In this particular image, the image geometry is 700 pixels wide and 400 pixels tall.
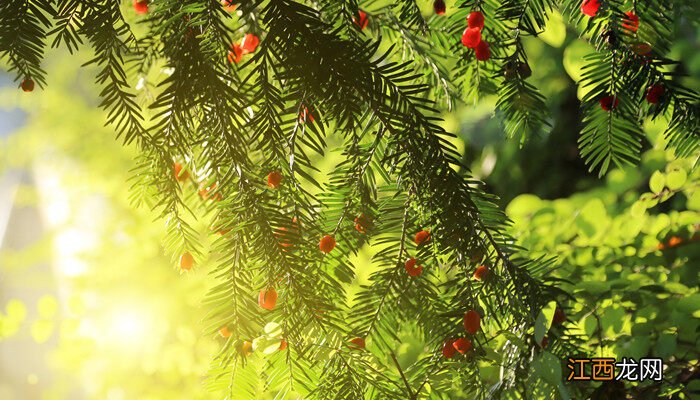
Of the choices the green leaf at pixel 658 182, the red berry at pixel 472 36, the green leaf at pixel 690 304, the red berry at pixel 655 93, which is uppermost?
the green leaf at pixel 658 182

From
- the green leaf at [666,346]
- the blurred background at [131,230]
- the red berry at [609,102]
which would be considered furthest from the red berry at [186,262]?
the green leaf at [666,346]

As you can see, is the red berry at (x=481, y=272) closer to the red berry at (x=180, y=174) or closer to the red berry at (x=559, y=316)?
the red berry at (x=559, y=316)

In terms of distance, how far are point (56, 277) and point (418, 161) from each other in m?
2.35

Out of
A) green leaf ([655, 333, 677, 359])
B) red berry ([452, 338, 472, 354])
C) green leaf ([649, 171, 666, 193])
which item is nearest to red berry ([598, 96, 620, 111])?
red berry ([452, 338, 472, 354])

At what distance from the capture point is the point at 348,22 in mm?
552

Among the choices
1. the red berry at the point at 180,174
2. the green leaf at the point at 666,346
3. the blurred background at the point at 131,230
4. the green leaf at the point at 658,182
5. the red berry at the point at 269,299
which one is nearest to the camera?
the red berry at the point at 269,299

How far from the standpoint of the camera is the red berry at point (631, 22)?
1.78 ft

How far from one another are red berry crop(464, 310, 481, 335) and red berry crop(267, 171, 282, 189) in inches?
7.4

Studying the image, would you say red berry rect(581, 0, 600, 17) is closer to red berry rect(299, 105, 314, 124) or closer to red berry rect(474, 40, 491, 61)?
red berry rect(474, 40, 491, 61)

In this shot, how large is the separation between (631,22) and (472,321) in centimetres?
29

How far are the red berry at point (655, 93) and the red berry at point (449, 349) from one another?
27 centimetres

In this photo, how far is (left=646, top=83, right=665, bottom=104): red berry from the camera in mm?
549

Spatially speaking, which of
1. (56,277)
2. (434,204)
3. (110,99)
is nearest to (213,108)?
(110,99)

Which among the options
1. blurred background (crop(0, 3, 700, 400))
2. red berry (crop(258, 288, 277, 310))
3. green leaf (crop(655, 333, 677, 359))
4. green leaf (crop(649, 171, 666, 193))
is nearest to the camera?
red berry (crop(258, 288, 277, 310))
